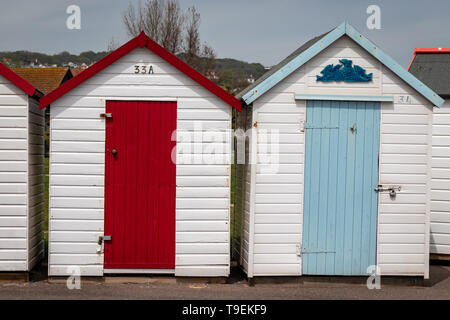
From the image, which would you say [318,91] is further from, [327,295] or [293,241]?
[327,295]

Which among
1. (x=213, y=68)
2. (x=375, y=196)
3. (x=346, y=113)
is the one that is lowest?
(x=375, y=196)

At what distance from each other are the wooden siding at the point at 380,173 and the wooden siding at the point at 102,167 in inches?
24.2

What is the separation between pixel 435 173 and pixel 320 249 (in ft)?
9.80

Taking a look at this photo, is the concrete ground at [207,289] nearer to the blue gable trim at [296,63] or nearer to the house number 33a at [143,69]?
the blue gable trim at [296,63]

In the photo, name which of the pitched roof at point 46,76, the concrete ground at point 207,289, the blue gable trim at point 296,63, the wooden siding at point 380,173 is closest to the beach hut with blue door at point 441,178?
the concrete ground at point 207,289

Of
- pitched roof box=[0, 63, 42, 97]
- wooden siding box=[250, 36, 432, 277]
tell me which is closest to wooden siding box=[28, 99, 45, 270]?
pitched roof box=[0, 63, 42, 97]

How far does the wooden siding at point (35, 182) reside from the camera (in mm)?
7836

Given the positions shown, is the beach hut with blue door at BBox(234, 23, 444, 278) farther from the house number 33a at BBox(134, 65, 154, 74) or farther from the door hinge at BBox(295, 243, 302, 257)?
the house number 33a at BBox(134, 65, 154, 74)

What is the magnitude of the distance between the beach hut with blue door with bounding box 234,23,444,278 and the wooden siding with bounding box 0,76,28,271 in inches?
131

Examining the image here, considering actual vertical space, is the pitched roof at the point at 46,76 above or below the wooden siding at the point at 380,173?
above

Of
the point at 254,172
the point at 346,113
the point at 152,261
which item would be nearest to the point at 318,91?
the point at 346,113

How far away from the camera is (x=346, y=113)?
7832mm

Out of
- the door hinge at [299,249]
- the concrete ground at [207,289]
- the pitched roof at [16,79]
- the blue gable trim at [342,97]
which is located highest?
the pitched roof at [16,79]

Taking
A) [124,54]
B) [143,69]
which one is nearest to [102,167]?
[143,69]
